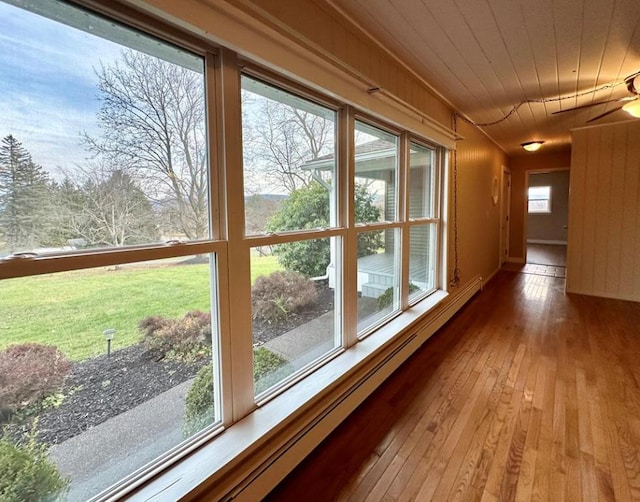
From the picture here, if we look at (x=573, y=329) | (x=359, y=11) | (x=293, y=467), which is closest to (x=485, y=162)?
(x=573, y=329)

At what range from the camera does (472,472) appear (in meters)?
1.59

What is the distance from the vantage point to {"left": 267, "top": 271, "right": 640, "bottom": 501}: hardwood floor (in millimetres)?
1519

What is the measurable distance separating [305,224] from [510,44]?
1798 mm

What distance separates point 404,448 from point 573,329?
108 inches

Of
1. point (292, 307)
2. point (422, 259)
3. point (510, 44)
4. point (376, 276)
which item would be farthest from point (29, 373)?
point (422, 259)

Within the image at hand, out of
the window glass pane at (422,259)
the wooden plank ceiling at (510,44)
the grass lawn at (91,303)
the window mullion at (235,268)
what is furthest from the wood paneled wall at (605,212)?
the grass lawn at (91,303)

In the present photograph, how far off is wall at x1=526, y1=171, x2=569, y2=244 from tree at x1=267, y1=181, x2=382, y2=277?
34.1 feet

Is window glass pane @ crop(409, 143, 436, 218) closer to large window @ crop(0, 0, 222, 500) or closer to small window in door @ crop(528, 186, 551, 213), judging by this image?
large window @ crop(0, 0, 222, 500)

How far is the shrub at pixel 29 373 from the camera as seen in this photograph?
841mm

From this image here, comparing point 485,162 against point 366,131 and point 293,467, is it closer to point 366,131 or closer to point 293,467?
point 366,131

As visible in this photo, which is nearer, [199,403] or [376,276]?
[199,403]

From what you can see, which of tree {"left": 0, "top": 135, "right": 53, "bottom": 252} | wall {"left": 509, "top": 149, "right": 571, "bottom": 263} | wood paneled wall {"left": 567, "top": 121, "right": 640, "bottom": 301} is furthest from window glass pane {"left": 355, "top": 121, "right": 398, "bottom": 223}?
wall {"left": 509, "top": 149, "right": 571, "bottom": 263}

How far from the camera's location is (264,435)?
1349 millimetres

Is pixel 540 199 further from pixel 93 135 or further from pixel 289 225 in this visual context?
pixel 93 135
